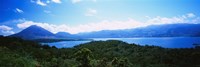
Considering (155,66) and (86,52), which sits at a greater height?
(86,52)

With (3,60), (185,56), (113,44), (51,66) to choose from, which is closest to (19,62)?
(3,60)

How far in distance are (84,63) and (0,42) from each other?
2222 centimetres

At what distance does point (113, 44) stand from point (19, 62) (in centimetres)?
4122

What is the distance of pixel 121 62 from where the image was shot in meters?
18.3

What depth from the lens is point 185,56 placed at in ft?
100

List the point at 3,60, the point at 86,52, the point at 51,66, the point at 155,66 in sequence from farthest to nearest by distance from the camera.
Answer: the point at 155,66 → the point at 51,66 → the point at 86,52 → the point at 3,60

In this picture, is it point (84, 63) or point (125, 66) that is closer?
A: point (84, 63)

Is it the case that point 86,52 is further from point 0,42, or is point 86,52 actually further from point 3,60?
point 0,42

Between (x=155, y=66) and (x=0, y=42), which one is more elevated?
(x=0, y=42)

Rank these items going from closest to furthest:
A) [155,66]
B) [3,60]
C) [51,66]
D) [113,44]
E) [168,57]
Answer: [3,60] < [51,66] < [155,66] < [168,57] < [113,44]

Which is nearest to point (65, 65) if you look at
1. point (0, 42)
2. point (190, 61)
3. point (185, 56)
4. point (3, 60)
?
point (3, 60)

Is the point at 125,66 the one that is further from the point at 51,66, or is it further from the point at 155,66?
the point at 155,66

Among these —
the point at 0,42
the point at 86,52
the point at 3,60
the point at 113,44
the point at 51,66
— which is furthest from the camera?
the point at 113,44

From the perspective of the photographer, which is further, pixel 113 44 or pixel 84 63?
pixel 113 44
